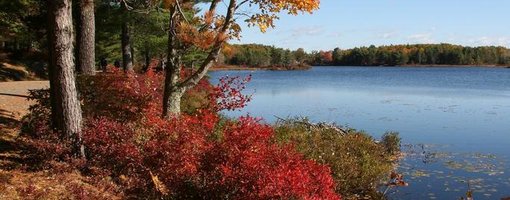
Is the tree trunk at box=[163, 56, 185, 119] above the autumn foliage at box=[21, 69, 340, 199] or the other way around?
above

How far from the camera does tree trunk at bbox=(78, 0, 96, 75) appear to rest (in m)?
15.2

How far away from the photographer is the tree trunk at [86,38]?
50.0ft

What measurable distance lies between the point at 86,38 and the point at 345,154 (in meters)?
8.50

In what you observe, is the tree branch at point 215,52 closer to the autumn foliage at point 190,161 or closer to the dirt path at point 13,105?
the autumn foliage at point 190,161

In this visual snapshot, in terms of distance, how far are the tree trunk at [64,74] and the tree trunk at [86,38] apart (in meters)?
5.46

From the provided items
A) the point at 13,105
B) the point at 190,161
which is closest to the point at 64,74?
the point at 190,161

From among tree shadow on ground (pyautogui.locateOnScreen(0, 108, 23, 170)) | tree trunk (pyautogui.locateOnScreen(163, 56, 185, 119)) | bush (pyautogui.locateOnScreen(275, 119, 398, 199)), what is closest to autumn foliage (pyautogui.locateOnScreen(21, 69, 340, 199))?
tree shadow on ground (pyautogui.locateOnScreen(0, 108, 23, 170))

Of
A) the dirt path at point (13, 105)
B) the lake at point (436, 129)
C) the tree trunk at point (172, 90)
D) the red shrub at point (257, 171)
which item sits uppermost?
the tree trunk at point (172, 90)

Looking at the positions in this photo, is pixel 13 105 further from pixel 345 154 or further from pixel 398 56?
pixel 398 56

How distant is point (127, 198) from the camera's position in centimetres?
930

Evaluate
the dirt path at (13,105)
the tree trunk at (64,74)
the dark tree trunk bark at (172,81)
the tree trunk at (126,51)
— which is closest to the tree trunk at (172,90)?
the dark tree trunk bark at (172,81)

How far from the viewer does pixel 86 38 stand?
1554cm

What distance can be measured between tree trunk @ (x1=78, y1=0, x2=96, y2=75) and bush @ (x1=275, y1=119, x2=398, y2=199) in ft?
20.5

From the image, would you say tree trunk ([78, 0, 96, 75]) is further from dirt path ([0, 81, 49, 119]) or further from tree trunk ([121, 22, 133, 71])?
tree trunk ([121, 22, 133, 71])
